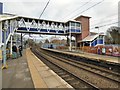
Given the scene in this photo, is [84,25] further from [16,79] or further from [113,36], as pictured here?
[16,79]

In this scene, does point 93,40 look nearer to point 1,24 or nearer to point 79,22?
point 79,22

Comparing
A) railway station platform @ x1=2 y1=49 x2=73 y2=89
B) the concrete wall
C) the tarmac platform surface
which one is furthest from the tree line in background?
the tarmac platform surface

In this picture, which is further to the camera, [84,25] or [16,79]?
[84,25]

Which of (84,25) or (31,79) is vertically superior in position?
(84,25)

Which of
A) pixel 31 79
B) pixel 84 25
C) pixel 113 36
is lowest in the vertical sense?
pixel 31 79

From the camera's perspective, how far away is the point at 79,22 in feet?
146

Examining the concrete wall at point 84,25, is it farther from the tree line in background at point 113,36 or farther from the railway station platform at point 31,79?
the railway station platform at point 31,79

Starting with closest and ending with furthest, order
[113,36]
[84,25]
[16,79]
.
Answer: [16,79] < [84,25] < [113,36]

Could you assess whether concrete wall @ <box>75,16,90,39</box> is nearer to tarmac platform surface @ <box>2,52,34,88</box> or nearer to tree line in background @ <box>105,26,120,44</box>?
tree line in background @ <box>105,26,120,44</box>

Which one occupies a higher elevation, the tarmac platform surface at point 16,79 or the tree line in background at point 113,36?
the tree line in background at point 113,36

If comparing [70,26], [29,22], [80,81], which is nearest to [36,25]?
[29,22]

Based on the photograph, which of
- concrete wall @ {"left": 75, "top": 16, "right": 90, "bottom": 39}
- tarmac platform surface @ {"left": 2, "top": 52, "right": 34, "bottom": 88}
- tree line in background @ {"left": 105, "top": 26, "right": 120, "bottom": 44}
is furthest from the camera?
tree line in background @ {"left": 105, "top": 26, "right": 120, "bottom": 44}

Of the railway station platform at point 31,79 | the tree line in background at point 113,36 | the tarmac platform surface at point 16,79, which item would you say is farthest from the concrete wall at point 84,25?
the tarmac platform surface at point 16,79

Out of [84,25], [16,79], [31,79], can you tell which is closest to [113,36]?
[84,25]
